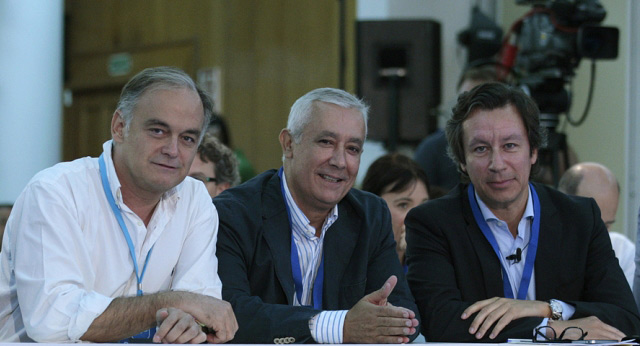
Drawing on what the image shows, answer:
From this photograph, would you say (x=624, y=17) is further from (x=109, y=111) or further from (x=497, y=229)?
(x=109, y=111)

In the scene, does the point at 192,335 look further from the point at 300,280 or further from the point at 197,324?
the point at 300,280

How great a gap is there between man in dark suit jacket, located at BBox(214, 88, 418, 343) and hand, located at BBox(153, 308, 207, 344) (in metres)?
0.31

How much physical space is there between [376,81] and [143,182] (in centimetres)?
376

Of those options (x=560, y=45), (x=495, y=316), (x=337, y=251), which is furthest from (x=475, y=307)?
(x=560, y=45)

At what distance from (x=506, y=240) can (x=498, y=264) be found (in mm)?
104

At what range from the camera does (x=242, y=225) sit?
2.51 m

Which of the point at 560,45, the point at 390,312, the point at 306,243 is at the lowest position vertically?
the point at 390,312

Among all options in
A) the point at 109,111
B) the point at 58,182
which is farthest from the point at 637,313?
the point at 109,111

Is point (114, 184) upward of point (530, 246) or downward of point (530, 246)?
upward

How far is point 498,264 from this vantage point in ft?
8.59

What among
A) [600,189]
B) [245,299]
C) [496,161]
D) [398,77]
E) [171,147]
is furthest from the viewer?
[398,77]

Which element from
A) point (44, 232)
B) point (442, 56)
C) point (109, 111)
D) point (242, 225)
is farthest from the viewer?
point (109, 111)

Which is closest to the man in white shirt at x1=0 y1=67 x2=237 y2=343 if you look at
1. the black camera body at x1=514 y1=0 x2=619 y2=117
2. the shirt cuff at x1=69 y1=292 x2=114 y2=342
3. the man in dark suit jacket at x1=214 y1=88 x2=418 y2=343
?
the shirt cuff at x1=69 y1=292 x2=114 y2=342

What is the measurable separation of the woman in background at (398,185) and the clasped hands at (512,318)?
0.88 meters
